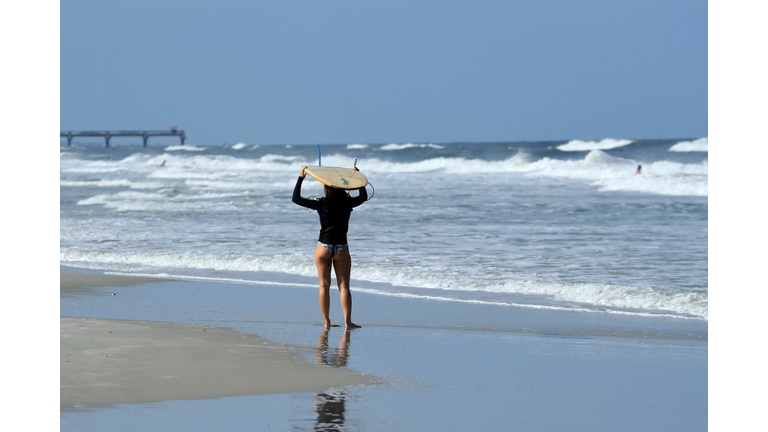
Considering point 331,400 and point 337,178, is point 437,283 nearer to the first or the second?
point 337,178

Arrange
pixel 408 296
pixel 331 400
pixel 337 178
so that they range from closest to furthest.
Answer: pixel 331 400
pixel 337 178
pixel 408 296

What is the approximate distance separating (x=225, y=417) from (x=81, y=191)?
3030 cm

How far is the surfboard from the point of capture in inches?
316

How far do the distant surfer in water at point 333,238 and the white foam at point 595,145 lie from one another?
2791 inches

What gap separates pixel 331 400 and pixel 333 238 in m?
2.91

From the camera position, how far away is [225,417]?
5.13 m

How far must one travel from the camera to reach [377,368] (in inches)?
257

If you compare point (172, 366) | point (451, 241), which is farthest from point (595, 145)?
point (172, 366)

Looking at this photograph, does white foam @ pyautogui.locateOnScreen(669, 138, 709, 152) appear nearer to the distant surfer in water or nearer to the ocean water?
the ocean water

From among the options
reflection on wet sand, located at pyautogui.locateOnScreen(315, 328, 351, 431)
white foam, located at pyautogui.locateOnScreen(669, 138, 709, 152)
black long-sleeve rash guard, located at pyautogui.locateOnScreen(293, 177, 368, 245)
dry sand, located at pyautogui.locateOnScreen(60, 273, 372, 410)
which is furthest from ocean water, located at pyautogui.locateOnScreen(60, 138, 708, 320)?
white foam, located at pyautogui.locateOnScreen(669, 138, 709, 152)

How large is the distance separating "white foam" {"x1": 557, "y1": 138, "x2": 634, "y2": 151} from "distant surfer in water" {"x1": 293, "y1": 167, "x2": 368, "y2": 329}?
70879 mm
